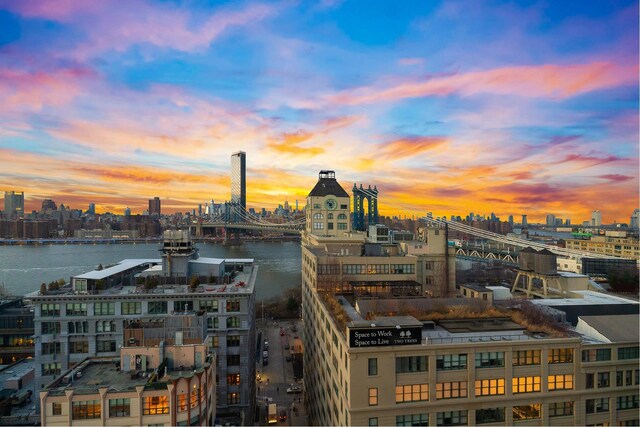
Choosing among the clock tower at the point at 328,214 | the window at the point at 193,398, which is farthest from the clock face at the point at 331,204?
the window at the point at 193,398

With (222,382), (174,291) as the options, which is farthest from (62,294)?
(222,382)

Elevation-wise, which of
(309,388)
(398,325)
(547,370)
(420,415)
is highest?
(398,325)

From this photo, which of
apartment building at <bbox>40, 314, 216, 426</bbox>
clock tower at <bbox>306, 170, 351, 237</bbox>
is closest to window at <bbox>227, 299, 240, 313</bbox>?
apartment building at <bbox>40, 314, 216, 426</bbox>

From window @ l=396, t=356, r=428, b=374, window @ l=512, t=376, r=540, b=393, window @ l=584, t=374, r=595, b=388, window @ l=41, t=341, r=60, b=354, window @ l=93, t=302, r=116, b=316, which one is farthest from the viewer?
window @ l=93, t=302, r=116, b=316

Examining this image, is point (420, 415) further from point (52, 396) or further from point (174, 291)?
point (174, 291)

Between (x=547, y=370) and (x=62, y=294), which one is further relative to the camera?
(x=62, y=294)

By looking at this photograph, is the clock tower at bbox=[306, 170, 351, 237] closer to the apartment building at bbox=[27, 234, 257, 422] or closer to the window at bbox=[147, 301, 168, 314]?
the apartment building at bbox=[27, 234, 257, 422]
